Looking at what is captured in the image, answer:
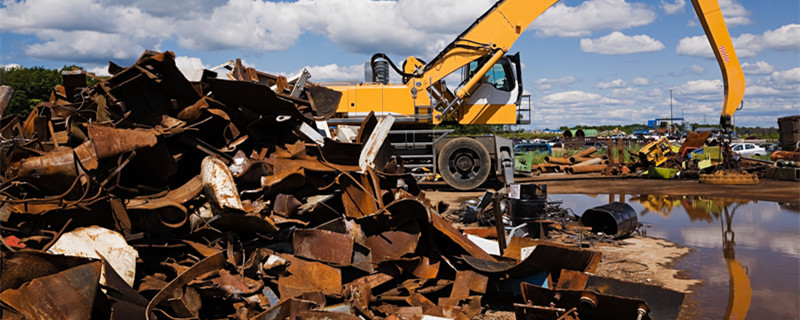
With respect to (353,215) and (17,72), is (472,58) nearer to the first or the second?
(353,215)

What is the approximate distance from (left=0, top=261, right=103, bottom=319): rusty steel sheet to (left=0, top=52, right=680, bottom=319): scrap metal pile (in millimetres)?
10

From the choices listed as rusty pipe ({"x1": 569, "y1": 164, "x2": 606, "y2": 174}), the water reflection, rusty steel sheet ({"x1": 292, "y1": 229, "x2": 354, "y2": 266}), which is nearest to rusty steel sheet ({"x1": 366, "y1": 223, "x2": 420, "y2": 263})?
rusty steel sheet ({"x1": 292, "y1": 229, "x2": 354, "y2": 266})

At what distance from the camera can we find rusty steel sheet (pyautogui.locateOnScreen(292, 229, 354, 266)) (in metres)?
5.37

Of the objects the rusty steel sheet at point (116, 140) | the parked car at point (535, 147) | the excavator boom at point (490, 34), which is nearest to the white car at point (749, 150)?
the parked car at point (535, 147)

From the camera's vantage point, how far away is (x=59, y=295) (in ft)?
12.8

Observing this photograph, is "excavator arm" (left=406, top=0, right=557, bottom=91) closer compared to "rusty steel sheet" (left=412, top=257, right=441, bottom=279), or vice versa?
"rusty steel sheet" (left=412, top=257, right=441, bottom=279)

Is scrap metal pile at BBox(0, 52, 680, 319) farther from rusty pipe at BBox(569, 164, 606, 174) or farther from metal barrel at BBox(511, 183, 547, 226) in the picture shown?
rusty pipe at BBox(569, 164, 606, 174)

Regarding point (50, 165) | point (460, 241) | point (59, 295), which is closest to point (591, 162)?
point (460, 241)

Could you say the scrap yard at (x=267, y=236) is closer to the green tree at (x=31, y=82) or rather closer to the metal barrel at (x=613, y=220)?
the metal barrel at (x=613, y=220)

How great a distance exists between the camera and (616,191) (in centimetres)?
1609

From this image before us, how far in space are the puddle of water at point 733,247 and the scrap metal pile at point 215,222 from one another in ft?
5.59

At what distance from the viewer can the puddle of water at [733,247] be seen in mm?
5656

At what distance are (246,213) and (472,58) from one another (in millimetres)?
10705

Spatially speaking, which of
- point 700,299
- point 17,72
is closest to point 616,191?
point 700,299
